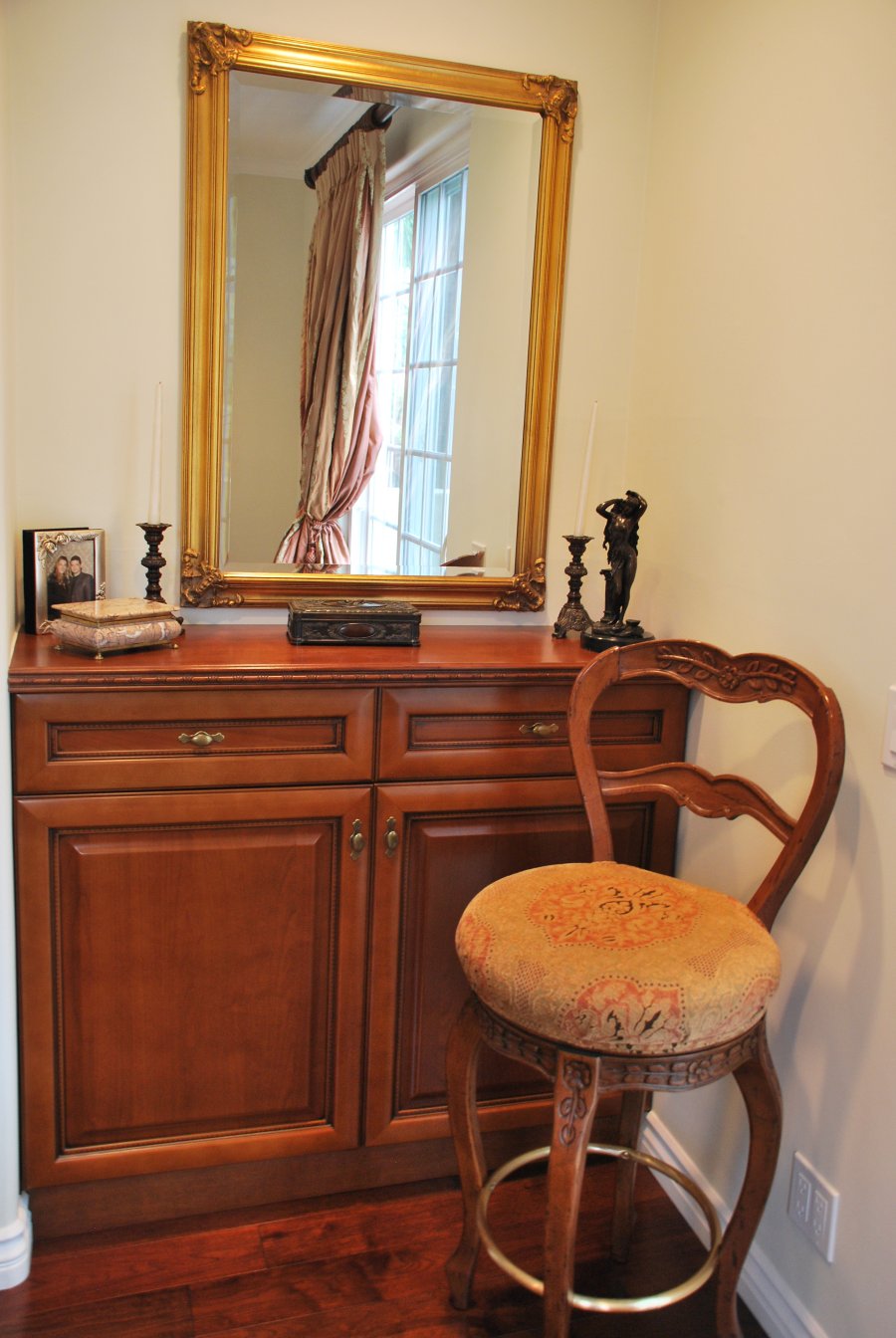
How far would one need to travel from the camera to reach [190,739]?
1.87m

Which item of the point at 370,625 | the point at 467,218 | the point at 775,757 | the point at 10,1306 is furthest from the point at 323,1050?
the point at 467,218

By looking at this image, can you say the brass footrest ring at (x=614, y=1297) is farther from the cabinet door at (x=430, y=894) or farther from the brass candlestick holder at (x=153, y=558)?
the brass candlestick holder at (x=153, y=558)

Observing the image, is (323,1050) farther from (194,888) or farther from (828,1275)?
(828,1275)

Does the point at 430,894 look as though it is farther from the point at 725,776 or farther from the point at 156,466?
the point at 156,466

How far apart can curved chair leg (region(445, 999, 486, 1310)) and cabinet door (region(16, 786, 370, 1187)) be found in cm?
35

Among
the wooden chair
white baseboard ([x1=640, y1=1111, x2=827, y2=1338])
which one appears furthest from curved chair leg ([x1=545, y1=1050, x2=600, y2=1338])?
white baseboard ([x1=640, y1=1111, x2=827, y2=1338])

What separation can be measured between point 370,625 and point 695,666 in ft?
2.01

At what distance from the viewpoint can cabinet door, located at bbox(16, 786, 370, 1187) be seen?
6.15 ft

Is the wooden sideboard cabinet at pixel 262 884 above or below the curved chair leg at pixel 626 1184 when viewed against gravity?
above

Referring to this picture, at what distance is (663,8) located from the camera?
2299mm

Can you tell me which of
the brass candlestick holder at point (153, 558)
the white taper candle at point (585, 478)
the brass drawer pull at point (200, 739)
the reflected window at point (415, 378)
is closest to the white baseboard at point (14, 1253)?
Result: the brass drawer pull at point (200, 739)

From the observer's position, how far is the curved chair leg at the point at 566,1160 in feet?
4.78

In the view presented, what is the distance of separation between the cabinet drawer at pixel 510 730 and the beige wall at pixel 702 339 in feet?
0.69

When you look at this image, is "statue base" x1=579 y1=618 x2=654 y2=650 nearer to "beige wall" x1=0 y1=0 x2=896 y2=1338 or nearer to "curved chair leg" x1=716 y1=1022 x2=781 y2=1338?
"beige wall" x1=0 y1=0 x2=896 y2=1338
